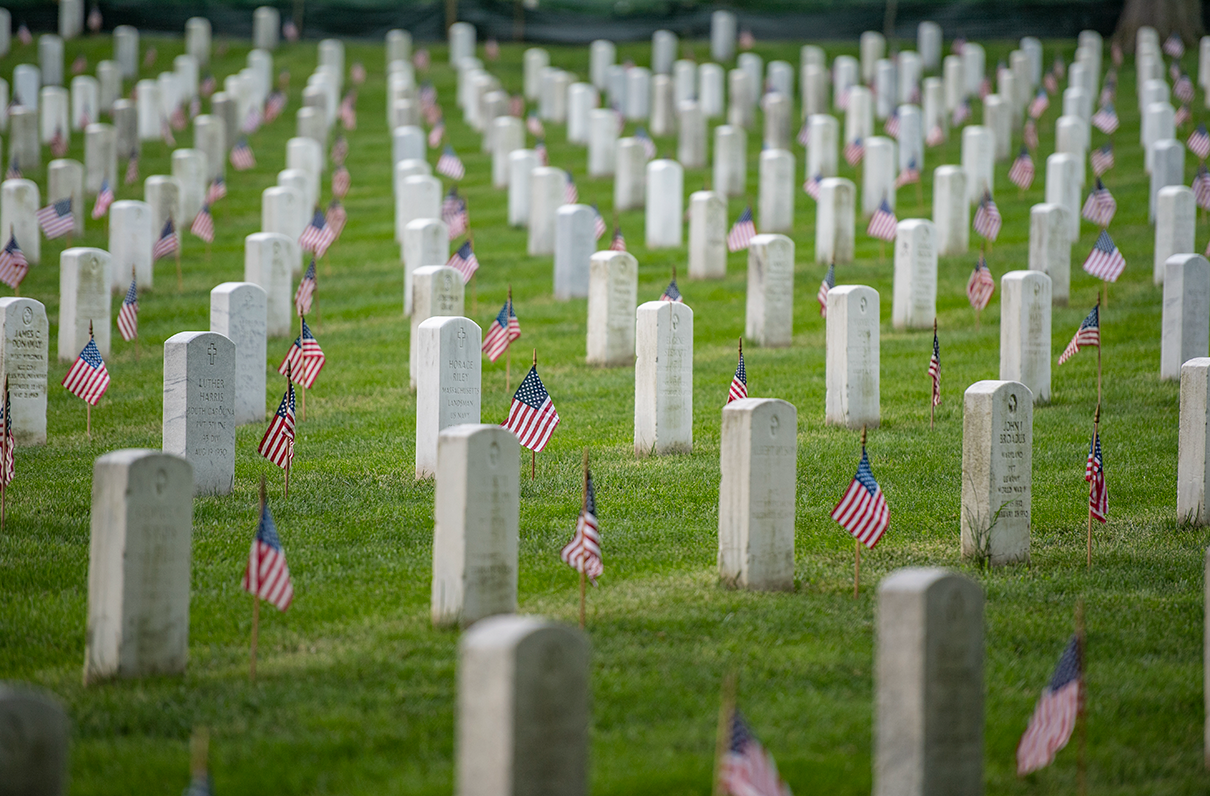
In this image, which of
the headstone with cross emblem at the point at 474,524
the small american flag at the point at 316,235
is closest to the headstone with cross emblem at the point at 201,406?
the headstone with cross emblem at the point at 474,524

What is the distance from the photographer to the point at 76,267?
594 inches

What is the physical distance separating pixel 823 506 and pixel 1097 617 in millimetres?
2675

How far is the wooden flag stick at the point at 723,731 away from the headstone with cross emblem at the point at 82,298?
10.6 meters

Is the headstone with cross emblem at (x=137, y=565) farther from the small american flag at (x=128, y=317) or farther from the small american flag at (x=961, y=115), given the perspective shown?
the small american flag at (x=961, y=115)

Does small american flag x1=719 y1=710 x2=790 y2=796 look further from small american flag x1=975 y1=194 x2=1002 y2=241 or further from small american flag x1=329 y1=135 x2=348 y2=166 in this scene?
small american flag x1=329 y1=135 x2=348 y2=166

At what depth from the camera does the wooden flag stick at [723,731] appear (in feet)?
15.6

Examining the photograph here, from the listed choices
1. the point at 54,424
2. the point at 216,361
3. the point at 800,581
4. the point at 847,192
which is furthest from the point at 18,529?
the point at 847,192

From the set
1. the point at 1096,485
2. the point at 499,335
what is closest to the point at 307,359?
the point at 499,335

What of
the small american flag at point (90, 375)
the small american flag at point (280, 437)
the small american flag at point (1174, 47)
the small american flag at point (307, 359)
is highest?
the small american flag at point (1174, 47)

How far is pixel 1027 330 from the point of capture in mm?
13844

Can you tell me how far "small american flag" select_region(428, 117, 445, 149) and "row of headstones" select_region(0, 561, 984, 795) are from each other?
23.0 meters

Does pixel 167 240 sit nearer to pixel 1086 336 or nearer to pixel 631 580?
pixel 1086 336

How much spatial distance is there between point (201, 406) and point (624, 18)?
32802 mm

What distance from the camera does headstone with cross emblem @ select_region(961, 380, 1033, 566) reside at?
9039 mm
